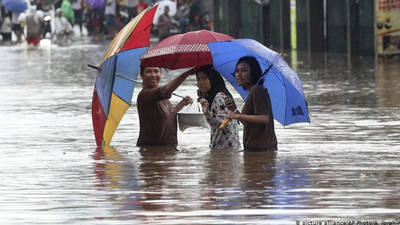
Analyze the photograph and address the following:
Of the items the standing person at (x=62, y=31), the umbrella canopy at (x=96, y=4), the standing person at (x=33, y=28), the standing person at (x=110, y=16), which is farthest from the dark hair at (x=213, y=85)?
the umbrella canopy at (x=96, y=4)

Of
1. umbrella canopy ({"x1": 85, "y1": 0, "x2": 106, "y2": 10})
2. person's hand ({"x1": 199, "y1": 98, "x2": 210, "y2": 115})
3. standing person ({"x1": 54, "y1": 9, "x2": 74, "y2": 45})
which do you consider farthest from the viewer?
umbrella canopy ({"x1": 85, "y1": 0, "x2": 106, "y2": 10})

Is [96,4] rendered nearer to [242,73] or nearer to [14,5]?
[14,5]

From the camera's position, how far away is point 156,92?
12523 mm

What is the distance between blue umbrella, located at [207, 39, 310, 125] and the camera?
12273 mm

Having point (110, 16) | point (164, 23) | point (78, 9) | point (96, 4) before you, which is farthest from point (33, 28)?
point (78, 9)

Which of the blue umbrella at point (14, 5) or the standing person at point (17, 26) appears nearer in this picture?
the blue umbrella at point (14, 5)

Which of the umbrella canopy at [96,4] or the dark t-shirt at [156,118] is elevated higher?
the dark t-shirt at [156,118]

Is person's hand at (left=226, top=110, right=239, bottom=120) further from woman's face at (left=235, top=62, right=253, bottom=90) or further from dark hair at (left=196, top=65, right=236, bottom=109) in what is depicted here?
dark hair at (left=196, top=65, right=236, bottom=109)

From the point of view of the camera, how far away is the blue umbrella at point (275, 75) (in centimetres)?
Answer: 1227

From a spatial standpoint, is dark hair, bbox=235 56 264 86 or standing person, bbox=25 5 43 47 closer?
dark hair, bbox=235 56 264 86

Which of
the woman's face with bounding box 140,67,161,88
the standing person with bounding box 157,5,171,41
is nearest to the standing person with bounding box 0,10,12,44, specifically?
the standing person with bounding box 157,5,171,41

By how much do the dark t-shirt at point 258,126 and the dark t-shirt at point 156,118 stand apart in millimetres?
809

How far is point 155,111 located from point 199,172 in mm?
1529

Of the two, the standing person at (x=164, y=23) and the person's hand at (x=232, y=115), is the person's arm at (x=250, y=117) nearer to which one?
the person's hand at (x=232, y=115)
